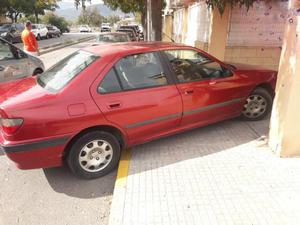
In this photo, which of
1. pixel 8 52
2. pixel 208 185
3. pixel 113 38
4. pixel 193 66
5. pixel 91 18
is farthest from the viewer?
pixel 91 18

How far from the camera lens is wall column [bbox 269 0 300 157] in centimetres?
336

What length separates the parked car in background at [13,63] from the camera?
19.4 ft

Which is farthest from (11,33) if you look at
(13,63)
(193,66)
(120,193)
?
(120,193)

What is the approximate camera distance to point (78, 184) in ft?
11.5

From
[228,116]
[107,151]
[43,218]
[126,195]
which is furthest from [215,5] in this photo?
[43,218]

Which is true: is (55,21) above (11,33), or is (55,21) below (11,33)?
above

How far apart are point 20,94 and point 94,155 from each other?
1.19 meters

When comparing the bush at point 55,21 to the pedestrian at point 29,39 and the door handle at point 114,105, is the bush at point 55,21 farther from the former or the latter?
the door handle at point 114,105

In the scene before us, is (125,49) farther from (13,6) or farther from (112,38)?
(13,6)

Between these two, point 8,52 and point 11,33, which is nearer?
point 8,52

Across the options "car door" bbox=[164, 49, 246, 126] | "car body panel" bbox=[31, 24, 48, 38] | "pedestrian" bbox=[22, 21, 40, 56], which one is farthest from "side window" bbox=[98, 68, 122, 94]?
"car body panel" bbox=[31, 24, 48, 38]

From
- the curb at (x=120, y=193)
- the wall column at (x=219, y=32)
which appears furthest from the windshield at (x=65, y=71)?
the wall column at (x=219, y=32)

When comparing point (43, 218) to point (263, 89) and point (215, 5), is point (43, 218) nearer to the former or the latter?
point (263, 89)

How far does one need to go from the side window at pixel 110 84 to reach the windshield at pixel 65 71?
309 mm
